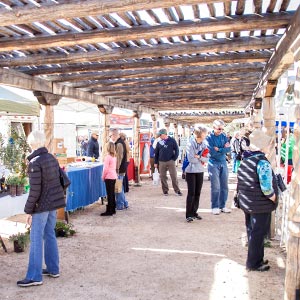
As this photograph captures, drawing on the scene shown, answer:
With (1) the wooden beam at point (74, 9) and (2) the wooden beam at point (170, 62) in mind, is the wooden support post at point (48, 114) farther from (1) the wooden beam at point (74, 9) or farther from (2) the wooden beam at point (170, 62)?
(1) the wooden beam at point (74, 9)

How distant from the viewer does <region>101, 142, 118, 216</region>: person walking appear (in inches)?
300

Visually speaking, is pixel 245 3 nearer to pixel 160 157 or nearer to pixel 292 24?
pixel 292 24

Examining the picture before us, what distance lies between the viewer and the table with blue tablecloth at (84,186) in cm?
751

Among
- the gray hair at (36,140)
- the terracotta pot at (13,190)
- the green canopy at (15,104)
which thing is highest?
the green canopy at (15,104)

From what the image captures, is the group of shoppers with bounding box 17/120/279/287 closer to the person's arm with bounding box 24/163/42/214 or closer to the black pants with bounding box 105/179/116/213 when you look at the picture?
the person's arm with bounding box 24/163/42/214

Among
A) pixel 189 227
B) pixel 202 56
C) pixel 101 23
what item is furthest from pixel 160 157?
pixel 101 23

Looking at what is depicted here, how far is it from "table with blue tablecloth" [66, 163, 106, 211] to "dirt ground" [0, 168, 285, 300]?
1.26 feet

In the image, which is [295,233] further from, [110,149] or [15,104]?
[15,104]

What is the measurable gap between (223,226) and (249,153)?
266 centimetres

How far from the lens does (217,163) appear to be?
25.2 ft

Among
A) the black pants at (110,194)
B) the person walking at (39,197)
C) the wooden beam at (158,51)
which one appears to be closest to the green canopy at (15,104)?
the wooden beam at (158,51)

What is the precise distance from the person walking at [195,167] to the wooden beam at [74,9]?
4.11m

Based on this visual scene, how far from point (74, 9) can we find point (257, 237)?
9.79 ft

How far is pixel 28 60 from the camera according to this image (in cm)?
566
